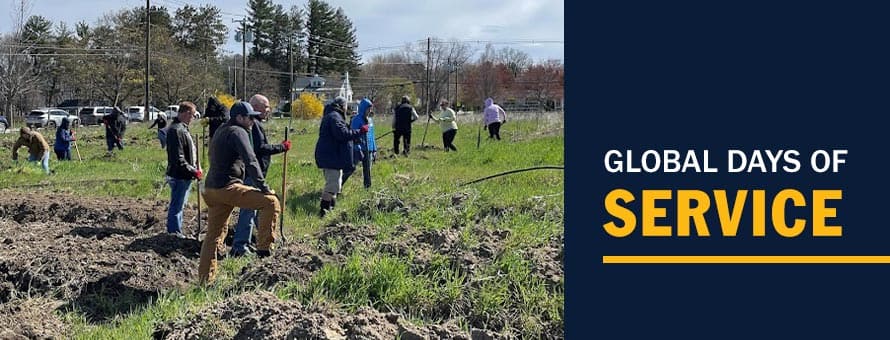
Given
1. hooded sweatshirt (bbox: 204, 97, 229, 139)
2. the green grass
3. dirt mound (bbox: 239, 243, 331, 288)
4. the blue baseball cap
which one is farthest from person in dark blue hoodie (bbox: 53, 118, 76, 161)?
dirt mound (bbox: 239, 243, 331, 288)

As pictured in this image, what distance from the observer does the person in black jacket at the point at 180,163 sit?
25.2ft

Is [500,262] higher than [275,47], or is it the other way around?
[275,47]

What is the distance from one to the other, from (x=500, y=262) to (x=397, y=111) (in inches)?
453

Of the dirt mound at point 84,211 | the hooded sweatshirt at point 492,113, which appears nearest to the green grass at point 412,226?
the dirt mound at point 84,211

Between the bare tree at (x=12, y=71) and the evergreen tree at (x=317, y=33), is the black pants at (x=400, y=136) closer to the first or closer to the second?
the bare tree at (x=12, y=71)

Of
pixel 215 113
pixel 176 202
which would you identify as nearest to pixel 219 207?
pixel 176 202

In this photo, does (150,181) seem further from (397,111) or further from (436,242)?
(436,242)

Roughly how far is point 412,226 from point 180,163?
2.26 metres

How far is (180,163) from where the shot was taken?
766 centimetres

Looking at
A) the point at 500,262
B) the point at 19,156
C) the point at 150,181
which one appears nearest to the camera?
the point at 500,262

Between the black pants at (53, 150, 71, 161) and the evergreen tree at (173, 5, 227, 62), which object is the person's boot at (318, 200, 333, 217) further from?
the evergreen tree at (173, 5, 227, 62)
